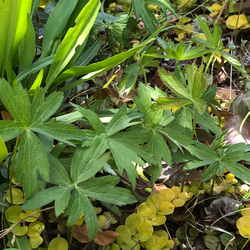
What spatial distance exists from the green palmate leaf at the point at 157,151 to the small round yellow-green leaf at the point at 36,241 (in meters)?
0.33

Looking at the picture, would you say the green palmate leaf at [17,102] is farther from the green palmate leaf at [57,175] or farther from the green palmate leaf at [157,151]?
the green palmate leaf at [157,151]

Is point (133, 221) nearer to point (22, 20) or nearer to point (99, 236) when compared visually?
point (99, 236)

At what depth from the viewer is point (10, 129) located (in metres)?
0.78

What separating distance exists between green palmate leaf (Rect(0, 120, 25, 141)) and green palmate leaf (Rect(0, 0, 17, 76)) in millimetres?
377

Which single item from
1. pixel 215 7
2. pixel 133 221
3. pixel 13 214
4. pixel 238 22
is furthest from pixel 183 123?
pixel 215 7

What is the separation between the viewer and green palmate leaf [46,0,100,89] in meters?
1.07

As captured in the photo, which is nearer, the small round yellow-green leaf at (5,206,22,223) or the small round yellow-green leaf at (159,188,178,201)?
the small round yellow-green leaf at (5,206,22,223)

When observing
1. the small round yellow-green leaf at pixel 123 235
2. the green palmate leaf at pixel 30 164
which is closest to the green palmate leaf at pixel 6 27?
the green palmate leaf at pixel 30 164

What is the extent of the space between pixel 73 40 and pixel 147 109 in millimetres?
336

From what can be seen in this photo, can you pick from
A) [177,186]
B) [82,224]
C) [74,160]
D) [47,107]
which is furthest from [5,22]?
[177,186]

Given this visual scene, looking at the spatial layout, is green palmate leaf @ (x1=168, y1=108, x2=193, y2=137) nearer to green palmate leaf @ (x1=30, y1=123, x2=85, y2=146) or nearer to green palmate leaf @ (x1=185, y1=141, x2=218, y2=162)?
green palmate leaf @ (x1=185, y1=141, x2=218, y2=162)

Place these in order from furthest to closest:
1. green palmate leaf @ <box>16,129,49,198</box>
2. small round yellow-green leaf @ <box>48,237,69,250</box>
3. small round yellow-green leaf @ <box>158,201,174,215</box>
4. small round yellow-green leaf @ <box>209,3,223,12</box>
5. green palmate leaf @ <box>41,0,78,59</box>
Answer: small round yellow-green leaf @ <box>209,3,223,12</box>
green palmate leaf @ <box>41,0,78,59</box>
small round yellow-green leaf @ <box>158,201,174,215</box>
small round yellow-green leaf @ <box>48,237,69,250</box>
green palmate leaf @ <box>16,129,49,198</box>

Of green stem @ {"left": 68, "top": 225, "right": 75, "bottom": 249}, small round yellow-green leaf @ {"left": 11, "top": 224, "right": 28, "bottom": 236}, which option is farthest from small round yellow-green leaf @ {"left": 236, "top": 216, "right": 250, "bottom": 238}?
small round yellow-green leaf @ {"left": 11, "top": 224, "right": 28, "bottom": 236}

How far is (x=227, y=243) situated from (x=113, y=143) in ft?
1.47
